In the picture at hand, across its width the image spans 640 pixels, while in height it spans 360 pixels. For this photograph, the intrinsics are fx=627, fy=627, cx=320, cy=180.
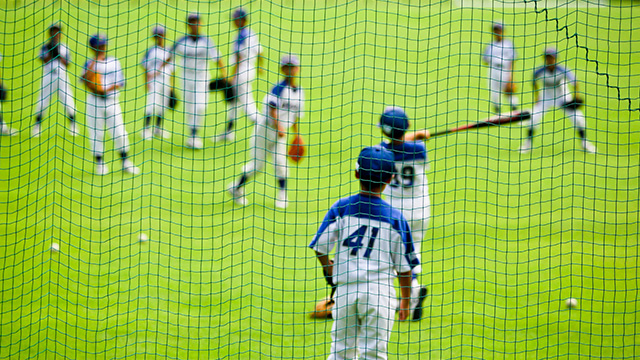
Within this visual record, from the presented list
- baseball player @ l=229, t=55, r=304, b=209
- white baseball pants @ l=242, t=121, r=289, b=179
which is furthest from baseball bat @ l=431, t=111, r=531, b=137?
white baseball pants @ l=242, t=121, r=289, b=179

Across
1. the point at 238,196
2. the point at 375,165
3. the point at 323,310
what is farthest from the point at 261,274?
the point at 375,165

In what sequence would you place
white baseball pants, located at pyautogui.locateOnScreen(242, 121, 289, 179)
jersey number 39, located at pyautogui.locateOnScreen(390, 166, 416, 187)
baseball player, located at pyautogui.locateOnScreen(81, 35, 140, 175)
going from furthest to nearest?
baseball player, located at pyautogui.locateOnScreen(81, 35, 140, 175)
white baseball pants, located at pyautogui.locateOnScreen(242, 121, 289, 179)
jersey number 39, located at pyautogui.locateOnScreen(390, 166, 416, 187)

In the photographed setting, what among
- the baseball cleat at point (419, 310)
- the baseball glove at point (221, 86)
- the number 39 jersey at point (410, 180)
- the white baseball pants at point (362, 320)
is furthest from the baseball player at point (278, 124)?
the white baseball pants at point (362, 320)

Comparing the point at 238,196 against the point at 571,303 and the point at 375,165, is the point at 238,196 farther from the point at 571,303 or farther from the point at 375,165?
the point at 375,165

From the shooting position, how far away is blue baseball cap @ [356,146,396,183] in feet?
13.4

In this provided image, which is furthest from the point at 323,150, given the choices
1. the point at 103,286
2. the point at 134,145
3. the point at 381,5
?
the point at 381,5

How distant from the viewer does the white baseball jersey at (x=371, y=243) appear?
4082 millimetres

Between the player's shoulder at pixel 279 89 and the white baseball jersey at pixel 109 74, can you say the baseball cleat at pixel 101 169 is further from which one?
the player's shoulder at pixel 279 89

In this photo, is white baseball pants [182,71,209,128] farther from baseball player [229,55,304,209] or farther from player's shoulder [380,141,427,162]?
player's shoulder [380,141,427,162]

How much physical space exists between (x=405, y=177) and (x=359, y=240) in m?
1.64

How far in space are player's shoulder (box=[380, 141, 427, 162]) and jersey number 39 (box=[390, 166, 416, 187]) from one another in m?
0.10

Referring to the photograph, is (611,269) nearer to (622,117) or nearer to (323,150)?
(323,150)

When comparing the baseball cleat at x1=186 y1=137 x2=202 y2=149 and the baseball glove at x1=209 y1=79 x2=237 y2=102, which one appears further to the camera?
the baseball cleat at x1=186 y1=137 x2=202 y2=149

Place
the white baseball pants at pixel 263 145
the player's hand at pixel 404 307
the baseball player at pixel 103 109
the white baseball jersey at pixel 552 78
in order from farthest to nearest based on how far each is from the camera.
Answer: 1. the white baseball jersey at pixel 552 78
2. the baseball player at pixel 103 109
3. the white baseball pants at pixel 263 145
4. the player's hand at pixel 404 307
